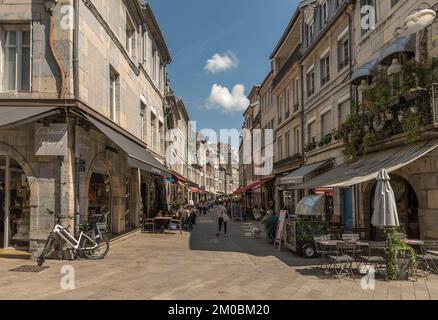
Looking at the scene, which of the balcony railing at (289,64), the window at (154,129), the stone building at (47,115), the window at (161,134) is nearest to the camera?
the stone building at (47,115)

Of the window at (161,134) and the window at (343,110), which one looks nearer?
the window at (343,110)

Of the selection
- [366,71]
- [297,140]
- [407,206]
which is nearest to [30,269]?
[407,206]

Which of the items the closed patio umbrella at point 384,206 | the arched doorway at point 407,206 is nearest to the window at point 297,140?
the arched doorway at point 407,206

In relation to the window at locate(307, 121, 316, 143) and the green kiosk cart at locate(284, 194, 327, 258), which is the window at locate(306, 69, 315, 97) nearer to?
the window at locate(307, 121, 316, 143)

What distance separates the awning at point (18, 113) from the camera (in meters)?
9.45

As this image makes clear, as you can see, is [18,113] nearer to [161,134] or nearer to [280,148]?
[161,134]

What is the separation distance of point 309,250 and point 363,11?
904cm

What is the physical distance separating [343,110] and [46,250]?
12652mm

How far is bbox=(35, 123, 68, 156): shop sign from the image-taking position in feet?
34.1

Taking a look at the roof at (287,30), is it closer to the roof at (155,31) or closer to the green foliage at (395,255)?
the roof at (155,31)

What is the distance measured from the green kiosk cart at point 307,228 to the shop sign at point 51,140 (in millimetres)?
→ 6754

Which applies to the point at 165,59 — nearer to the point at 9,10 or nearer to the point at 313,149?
the point at 313,149

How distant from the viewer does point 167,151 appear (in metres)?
29.8

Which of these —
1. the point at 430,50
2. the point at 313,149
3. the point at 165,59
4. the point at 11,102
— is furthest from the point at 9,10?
the point at 165,59
